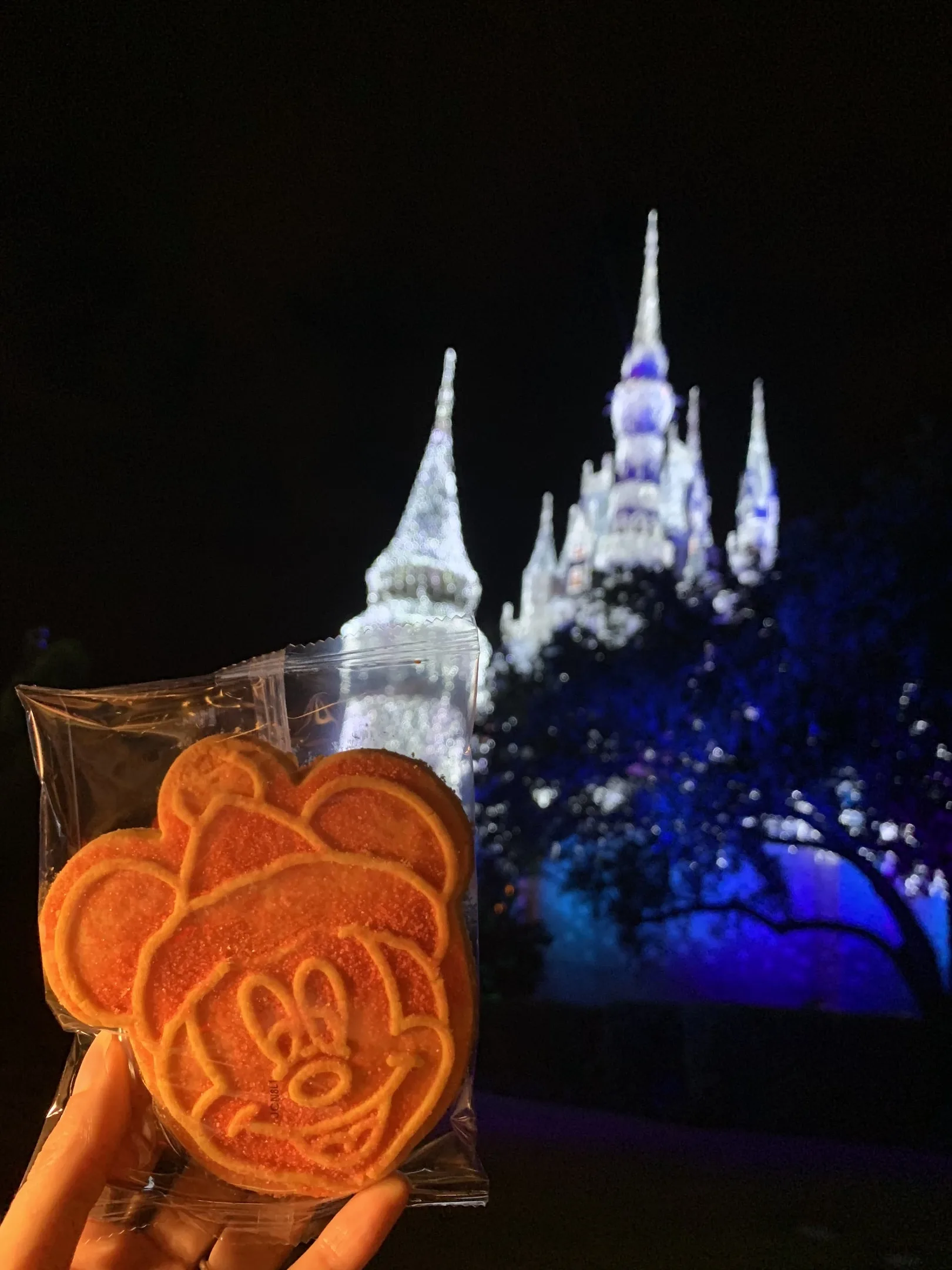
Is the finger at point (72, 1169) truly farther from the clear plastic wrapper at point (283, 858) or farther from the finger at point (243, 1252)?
the finger at point (243, 1252)

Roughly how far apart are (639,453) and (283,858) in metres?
35.3

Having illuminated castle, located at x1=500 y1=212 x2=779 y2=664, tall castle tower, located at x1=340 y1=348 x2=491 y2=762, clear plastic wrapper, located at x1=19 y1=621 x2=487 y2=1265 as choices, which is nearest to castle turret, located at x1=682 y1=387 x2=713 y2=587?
illuminated castle, located at x1=500 y1=212 x2=779 y2=664

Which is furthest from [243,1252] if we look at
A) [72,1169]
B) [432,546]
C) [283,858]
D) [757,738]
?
[432,546]

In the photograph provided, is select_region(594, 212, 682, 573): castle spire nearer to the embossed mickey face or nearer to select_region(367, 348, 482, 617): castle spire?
select_region(367, 348, 482, 617): castle spire

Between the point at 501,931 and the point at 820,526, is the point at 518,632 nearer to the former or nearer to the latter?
the point at 501,931

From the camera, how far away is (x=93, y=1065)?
6.81 feet

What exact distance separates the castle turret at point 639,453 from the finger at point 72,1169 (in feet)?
109

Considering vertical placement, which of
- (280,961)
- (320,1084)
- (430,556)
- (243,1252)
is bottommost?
(243,1252)

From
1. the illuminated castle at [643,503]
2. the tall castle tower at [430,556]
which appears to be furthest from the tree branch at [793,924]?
the illuminated castle at [643,503]

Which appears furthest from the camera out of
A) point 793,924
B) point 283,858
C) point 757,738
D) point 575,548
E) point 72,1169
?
point 575,548

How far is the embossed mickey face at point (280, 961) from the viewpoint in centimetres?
204

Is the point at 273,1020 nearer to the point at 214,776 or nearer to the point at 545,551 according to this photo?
the point at 214,776

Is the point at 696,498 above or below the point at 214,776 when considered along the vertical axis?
above

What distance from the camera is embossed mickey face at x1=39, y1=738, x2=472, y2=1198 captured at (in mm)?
2037
